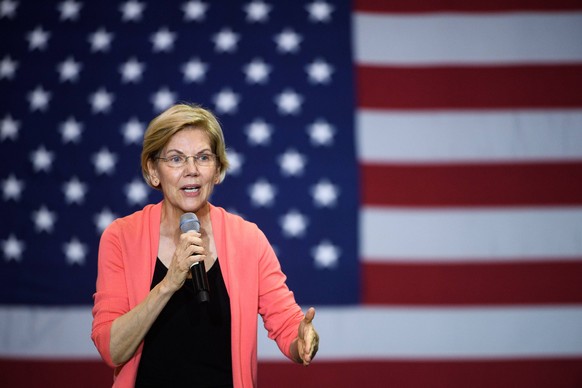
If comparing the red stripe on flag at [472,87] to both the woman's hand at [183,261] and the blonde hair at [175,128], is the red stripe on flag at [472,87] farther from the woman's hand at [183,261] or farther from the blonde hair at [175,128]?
the woman's hand at [183,261]

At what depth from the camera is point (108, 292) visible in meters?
1.40

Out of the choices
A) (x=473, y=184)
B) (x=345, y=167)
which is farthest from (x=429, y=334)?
(x=345, y=167)

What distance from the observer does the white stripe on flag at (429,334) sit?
268 cm

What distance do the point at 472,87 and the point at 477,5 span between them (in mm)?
429

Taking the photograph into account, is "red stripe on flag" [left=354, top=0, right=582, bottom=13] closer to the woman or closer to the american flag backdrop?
the american flag backdrop

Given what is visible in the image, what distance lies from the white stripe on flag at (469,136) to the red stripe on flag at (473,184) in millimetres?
44

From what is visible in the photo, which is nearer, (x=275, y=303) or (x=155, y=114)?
(x=275, y=303)

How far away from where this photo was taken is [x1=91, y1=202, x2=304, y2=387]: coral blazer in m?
1.40

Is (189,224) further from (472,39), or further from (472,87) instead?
(472,39)

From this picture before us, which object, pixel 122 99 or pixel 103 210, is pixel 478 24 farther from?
pixel 103 210

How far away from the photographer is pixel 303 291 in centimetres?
272

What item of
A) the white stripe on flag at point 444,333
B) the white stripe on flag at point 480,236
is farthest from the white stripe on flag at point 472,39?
the white stripe on flag at point 444,333

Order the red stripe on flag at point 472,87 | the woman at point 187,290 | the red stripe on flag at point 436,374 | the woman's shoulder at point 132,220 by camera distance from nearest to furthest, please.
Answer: the woman at point 187,290 < the woman's shoulder at point 132,220 < the red stripe on flag at point 436,374 < the red stripe on flag at point 472,87

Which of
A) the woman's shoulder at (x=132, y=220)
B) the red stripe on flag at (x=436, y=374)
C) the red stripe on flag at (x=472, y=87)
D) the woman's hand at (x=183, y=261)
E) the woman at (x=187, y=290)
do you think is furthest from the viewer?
the red stripe on flag at (x=472, y=87)
